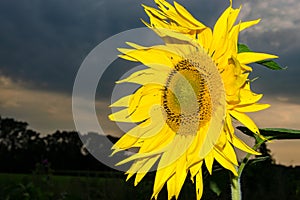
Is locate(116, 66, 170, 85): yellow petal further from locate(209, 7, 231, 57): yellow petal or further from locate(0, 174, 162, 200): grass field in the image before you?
locate(0, 174, 162, 200): grass field

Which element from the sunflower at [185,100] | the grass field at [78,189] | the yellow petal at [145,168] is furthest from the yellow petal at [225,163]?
the grass field at [78,189]

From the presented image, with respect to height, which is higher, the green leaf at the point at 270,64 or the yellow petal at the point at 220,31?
the yellow petal at the point at 220,31

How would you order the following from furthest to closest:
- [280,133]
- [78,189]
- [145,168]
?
[78,189]
[145,168]
[280,133]

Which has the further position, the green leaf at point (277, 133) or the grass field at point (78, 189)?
the grass field at point (78, 189)

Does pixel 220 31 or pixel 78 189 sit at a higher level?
pixel 78 189

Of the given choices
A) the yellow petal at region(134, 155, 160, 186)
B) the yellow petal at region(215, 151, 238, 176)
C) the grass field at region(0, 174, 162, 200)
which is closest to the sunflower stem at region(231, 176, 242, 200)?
the yellow petal at region(215, 151, 238, 176)

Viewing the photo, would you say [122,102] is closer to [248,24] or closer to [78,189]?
[248,24]

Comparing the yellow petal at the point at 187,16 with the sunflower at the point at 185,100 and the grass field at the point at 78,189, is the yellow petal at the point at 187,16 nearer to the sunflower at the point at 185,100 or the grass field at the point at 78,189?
the sunflower at the point at 185,100

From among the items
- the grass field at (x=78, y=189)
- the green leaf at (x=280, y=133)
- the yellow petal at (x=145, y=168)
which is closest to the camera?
the green leaf at (x=280, y=133)

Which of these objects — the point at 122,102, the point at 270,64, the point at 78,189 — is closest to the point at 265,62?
the point at 270,64

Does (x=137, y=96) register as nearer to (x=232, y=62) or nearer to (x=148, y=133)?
(x=148, y=133)
